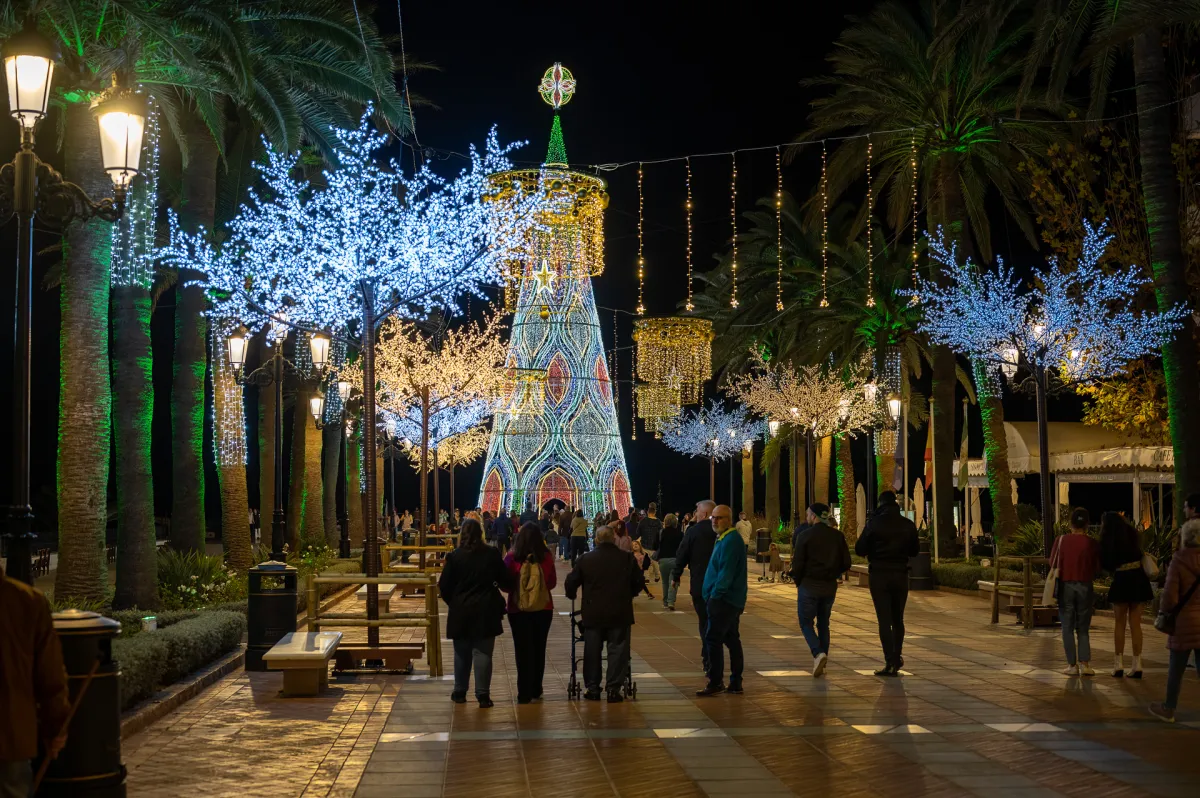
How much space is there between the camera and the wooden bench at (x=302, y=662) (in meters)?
11.6

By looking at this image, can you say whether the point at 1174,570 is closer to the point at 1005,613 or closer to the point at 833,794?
the point at 833,794

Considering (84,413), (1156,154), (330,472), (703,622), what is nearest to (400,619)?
(703,622)

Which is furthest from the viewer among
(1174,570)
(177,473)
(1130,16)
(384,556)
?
Result: (384,556)

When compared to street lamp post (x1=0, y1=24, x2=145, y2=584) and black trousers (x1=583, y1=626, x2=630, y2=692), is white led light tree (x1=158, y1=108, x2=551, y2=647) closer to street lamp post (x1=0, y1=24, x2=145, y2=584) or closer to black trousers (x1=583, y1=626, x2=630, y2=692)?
black trousers (x1=583, y1=626, x2=630, y2=692)

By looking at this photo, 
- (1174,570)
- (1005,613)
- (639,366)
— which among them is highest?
(639,366)

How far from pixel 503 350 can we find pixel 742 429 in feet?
48.5

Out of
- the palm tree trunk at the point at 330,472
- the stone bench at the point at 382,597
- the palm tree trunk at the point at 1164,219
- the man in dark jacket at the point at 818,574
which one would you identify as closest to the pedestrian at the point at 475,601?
the man in dark jacket at the point at 818,574

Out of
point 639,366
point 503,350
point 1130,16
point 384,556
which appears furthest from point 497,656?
point 503,350

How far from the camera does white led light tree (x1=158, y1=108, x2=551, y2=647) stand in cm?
1805

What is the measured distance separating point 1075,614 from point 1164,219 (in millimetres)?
9124

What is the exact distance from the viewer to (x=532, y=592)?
11641 mm

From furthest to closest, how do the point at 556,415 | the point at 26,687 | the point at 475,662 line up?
the point at 556,415 < the point at 475,662 < the point at 26,687

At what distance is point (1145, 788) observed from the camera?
785 centimetres

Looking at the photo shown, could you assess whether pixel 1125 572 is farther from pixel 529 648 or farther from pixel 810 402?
pixel 810 402
